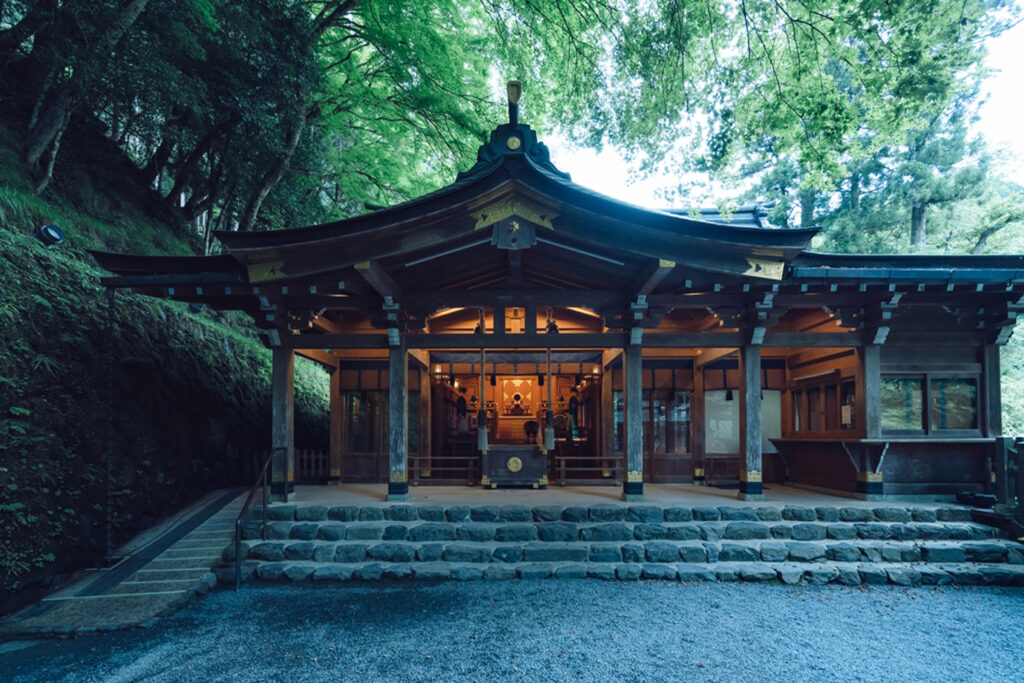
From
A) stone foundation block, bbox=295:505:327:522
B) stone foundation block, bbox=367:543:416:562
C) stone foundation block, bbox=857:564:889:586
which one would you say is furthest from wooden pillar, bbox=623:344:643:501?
stone foundation block, bbox=295:505:327:522

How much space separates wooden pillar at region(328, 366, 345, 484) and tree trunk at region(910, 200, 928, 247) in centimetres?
1806

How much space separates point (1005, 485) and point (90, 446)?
1246 centimetres

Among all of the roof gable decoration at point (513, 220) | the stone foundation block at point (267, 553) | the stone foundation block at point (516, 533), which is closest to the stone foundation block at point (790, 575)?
the stone foundation block at point (516, 533)

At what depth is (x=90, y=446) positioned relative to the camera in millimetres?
6906

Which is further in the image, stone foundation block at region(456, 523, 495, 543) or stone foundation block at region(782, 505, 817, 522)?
stone foundation block at region(782, 505, 817, 522)

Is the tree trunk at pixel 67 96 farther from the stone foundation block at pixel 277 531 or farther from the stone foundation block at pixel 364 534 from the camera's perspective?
the stone foundation block at pixel 364 534

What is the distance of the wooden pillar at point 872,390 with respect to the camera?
27.7 feet

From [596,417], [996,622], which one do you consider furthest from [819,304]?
[596,417]

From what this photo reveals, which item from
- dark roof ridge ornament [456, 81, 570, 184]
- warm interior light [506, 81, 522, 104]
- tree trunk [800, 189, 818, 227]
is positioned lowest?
dark roof ridge ornament [456, 81, 570, 184]

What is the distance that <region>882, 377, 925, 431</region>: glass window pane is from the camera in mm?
8773

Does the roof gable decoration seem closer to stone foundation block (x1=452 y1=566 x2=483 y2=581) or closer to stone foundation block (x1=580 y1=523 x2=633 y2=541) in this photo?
stone foundation block (x1=580 y1=523 x2=633 y2=541)

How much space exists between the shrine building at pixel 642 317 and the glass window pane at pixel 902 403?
2cm

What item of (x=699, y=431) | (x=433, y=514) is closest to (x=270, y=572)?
(x=433, y=514)

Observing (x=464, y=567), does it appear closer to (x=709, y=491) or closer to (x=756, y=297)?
(x=709, y=491)
